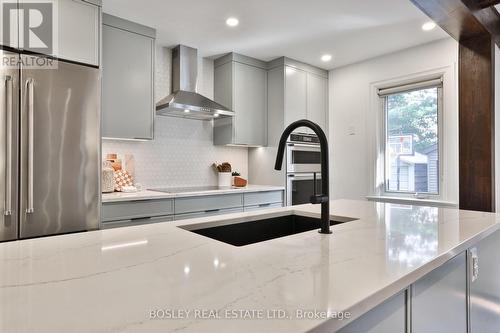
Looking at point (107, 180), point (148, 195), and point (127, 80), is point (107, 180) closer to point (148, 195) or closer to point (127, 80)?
point (148, 195)

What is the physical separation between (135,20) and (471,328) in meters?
3.13

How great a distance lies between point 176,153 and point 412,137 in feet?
8.89

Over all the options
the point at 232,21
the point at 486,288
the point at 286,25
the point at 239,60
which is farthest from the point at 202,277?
the point at 239,60

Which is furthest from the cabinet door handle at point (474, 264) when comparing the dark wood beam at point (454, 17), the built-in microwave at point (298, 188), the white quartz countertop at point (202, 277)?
the built-in microwave at point (298, 188)

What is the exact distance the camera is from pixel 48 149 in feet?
6.64

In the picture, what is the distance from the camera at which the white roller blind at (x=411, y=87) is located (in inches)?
127

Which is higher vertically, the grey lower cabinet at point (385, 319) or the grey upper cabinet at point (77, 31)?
the grey upper cabinet at point (77, 31)

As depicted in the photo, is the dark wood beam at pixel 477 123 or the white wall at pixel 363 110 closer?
the dark wood beam at pixel 477 123

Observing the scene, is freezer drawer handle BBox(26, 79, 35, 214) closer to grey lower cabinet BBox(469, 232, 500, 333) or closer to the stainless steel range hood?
the stainless steel range hood

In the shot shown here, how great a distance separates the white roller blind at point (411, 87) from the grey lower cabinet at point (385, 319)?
3115mm

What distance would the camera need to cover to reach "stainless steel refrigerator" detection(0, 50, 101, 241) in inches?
74.2

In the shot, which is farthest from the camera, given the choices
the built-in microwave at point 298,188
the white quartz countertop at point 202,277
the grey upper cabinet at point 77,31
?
the built-in microwave at point 298,188

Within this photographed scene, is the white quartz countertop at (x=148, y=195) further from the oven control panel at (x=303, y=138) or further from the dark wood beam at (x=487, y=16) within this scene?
the dark wood beam at (x=487, y=16)

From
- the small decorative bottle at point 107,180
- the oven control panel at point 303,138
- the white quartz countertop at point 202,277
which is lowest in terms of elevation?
the white quartz countertop at point 202,277
